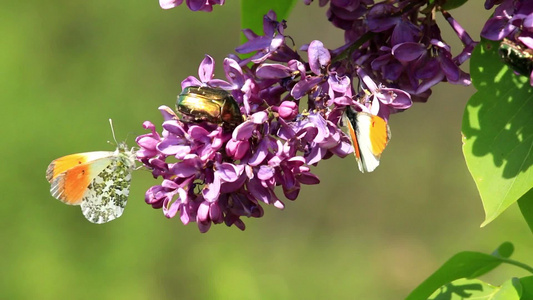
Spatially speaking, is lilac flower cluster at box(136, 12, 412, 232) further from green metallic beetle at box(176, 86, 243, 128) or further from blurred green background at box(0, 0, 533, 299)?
blurred green background at box(0, 0, 533, 299)

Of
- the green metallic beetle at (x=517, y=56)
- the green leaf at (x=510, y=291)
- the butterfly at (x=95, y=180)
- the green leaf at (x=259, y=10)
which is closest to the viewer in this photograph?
the green metallic beetle at (x=517, y=56)

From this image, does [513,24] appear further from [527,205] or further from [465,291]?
[465,291]

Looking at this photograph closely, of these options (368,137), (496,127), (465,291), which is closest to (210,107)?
(368,137)

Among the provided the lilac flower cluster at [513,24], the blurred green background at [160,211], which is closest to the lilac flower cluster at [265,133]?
the lilac flower cluster at [513,24]

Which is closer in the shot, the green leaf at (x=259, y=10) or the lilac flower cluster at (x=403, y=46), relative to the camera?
the lilac flower cluster at (x=403, y=46)

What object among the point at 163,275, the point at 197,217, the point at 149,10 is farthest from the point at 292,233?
the point at 197,217

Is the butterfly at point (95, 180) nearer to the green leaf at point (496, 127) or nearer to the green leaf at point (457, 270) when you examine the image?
the green leaf at point (457, 270)
